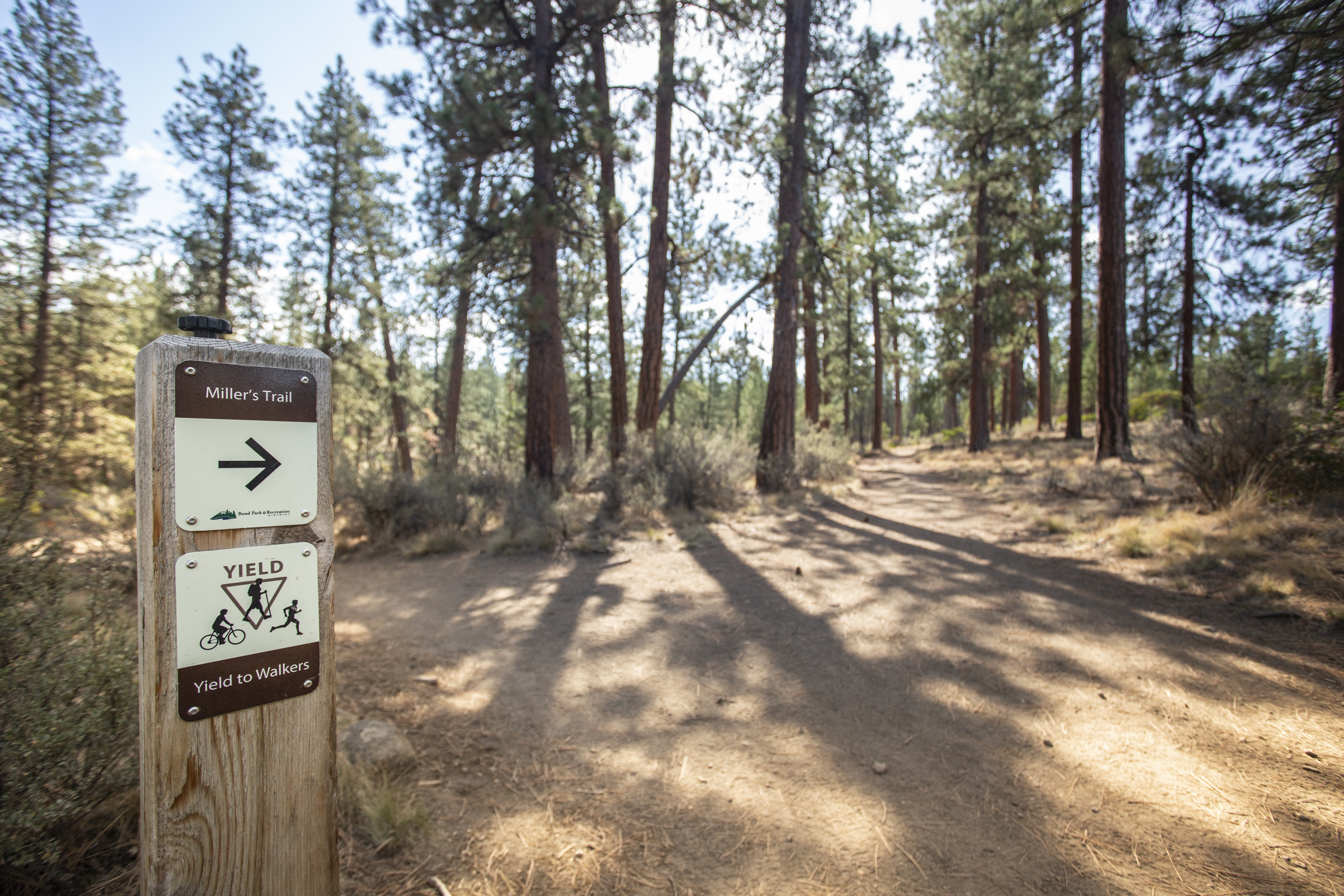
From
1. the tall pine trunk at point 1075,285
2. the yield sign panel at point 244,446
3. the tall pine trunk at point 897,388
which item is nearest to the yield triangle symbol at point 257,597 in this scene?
the yield sign panel at point 244,446

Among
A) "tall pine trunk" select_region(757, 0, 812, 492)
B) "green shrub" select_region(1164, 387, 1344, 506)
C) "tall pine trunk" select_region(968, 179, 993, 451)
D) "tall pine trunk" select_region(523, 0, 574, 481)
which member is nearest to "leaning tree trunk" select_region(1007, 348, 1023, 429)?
"tall pine trunk" select_region(968, 179, 993, 451)

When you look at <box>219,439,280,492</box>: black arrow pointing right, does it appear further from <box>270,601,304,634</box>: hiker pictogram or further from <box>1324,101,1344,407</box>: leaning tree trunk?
<box>1324,101,1344,407</box>: leaning tree trunk

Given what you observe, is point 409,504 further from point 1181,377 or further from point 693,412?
point 693,412

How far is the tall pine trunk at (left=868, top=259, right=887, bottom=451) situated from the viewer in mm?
24578

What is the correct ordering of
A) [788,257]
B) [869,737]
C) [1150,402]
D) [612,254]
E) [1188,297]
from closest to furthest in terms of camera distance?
[869,737] → [788,257] → [612,254] → [1188,297] → [1150,402]

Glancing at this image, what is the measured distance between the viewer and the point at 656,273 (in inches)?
458

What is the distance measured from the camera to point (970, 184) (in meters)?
16.3

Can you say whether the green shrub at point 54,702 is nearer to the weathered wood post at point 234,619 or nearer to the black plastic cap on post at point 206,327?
the weathered wood post at point 234,619

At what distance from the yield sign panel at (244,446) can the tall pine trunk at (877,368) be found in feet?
76.9

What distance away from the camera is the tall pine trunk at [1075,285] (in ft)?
51.9

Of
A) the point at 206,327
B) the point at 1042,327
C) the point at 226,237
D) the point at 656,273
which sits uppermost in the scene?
the point at 226,237

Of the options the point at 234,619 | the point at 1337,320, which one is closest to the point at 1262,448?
the point at 1337,320

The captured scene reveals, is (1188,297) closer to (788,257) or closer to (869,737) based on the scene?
(788,257)

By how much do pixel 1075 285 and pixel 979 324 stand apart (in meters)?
2.55
